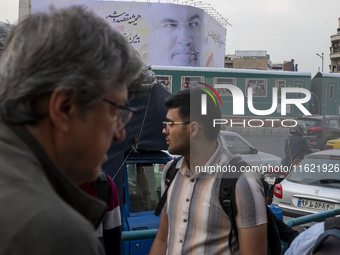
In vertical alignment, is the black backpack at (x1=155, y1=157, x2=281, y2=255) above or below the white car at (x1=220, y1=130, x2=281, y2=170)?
above

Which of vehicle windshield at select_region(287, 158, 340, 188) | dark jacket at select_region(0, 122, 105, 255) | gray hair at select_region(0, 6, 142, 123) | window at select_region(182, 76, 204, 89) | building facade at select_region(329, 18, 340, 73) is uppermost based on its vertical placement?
building facade at select_region(329, 18, 340, 73)

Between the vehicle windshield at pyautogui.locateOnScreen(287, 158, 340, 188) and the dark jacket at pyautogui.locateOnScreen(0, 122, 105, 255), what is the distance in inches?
242

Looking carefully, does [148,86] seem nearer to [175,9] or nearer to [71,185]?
[71,185]

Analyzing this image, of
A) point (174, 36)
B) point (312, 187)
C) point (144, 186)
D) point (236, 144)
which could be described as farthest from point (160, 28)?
point (144, 186)

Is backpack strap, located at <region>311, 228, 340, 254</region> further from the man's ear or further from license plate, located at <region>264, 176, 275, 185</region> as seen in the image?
license plate, located at <region>264, 176, 275, 185</region>

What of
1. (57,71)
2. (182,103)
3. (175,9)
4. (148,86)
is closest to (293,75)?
(148,86)

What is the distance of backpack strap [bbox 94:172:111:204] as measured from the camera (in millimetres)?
2301

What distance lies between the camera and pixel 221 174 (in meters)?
2.17

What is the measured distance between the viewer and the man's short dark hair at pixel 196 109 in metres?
2.45

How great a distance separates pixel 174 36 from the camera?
125ft

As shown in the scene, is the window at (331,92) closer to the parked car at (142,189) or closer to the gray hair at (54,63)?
the parked car at (142,189)

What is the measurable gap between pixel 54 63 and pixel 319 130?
13209 mm

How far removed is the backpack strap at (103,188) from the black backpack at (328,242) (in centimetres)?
108

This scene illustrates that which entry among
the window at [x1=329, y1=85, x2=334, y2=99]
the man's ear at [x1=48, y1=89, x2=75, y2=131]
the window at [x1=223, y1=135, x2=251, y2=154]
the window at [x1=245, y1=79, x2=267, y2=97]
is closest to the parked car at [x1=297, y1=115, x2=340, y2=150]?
the window at [x1=223, y1=135, x2=251, y2=154]
